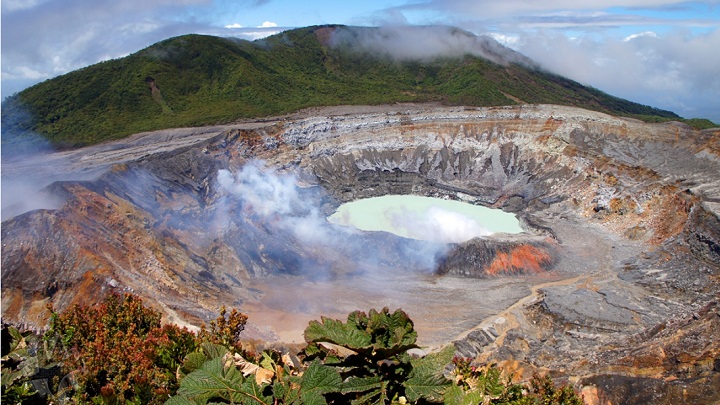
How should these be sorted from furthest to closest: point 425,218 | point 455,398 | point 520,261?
point 425,218 < point 520,261 < point 455,398

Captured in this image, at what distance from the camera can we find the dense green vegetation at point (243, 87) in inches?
2429

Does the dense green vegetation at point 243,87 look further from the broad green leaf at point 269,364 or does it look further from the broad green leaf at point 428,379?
the broad green leaf at point 428,379

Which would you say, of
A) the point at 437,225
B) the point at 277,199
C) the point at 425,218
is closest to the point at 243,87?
the point at 277,199

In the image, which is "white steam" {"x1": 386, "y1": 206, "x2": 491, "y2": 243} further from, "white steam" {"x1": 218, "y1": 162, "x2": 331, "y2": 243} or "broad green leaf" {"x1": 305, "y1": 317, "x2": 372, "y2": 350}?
"broad green leaf" {"x1": 305, "y1": 317, "x2": 372, "y2": 350}

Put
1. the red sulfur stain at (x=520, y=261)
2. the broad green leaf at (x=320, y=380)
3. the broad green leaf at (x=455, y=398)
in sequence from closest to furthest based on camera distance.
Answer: the broad green leaf at (x=320, y=380) < the broad green leaf at (x=455, y=398) < the red sulfur stain at (x=520, y=261)

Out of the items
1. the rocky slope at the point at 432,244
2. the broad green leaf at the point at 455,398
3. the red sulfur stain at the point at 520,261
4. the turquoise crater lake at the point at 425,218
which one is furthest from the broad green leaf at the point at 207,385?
the turquoise crater lake at the point at 425,218

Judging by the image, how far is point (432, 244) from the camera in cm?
3488

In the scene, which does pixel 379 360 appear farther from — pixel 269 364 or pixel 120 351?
pixel 120 351

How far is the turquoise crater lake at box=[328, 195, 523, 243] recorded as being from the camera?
38188 mm

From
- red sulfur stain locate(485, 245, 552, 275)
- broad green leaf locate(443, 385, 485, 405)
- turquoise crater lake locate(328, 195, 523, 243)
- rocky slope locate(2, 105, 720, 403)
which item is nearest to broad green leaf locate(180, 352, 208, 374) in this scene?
broad green leaf locate(443, 385, 485, 405)

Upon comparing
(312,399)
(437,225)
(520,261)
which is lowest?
(520,261)

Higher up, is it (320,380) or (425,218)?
(320,380)

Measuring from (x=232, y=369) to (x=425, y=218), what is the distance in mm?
Answer: 35699

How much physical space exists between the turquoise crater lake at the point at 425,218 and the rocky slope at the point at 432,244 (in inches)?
64.3
